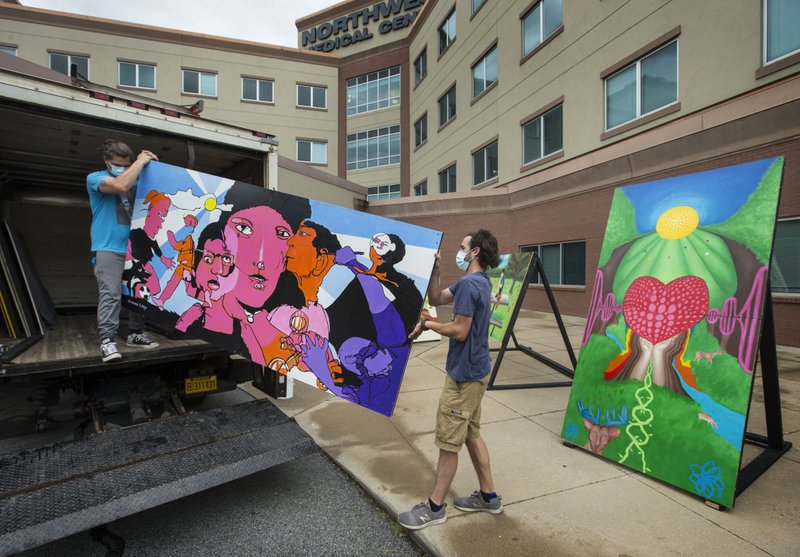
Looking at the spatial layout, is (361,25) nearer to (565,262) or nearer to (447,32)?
(447,32)

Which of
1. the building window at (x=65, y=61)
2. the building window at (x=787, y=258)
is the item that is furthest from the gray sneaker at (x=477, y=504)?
the building window at (x=65, y=61)

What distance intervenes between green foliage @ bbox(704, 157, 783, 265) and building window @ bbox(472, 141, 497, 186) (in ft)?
46.3

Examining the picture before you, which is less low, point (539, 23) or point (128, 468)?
point (539, 23)

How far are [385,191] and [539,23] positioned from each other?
14.8 metres

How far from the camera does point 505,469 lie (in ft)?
11.2

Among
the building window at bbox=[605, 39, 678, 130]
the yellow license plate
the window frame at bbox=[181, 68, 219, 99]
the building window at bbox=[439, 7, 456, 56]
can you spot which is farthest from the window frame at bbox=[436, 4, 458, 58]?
the yellow license plate

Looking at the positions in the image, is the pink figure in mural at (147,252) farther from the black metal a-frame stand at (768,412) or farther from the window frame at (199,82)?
the window frame at (199,82)

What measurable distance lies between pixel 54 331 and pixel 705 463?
605cm

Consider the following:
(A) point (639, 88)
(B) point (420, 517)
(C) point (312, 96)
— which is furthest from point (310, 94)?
(B) point (420, 517)

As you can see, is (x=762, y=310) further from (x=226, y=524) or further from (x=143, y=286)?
(x=143, y=286)

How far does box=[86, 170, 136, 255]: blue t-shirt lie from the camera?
3402mm

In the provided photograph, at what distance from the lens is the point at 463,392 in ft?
8.73

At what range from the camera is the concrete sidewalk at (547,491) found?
2504mm

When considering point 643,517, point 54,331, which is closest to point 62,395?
point 54,331
